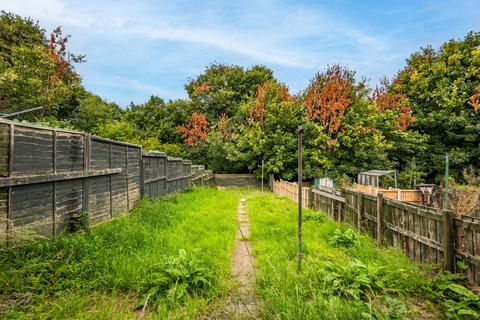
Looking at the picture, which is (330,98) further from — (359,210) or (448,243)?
(448,243)

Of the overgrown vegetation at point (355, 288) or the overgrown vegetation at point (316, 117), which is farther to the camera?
the overgrown vegetation at point (316, 117)

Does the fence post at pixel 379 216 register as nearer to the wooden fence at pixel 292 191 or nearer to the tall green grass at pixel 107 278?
the tall green grass at pixel 107 278

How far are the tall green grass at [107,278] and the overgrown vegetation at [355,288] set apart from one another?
0.73 metres

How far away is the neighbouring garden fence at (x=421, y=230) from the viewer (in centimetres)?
357

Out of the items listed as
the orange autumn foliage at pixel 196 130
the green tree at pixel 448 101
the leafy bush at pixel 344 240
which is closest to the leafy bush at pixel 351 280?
the leafy bush at pixel 344 240

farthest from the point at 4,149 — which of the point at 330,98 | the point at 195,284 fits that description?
the point at 330,98

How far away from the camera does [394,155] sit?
2544 centimetres

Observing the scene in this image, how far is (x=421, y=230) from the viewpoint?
448cm

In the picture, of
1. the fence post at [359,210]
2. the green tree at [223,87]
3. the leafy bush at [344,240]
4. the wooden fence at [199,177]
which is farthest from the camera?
the green tree at [223,87]

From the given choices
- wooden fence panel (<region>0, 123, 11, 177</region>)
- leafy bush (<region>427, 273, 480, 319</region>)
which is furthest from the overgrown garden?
wooden fence panel (<region>0, 123, 11, 177</region>)

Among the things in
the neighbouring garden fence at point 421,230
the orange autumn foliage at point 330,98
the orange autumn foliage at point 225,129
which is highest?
the orange autumn foliage at point 330,98

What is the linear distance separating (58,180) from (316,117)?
19.7 m

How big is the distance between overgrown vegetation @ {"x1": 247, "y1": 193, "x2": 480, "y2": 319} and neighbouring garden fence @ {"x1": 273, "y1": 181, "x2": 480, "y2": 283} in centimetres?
24

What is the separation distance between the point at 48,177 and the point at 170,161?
328 inches
